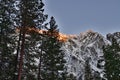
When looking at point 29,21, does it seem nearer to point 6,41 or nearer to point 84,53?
point 6,41

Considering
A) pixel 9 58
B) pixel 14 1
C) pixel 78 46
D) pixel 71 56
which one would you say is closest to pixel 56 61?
pixel 9 58

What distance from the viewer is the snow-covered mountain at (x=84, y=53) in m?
91.6

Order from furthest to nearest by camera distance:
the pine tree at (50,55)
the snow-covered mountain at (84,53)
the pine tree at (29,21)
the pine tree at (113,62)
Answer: the snow-covered mountain at (84,53), the pine tree at (113,62), the pine tree at (50,55), the pine tree at (29,21)

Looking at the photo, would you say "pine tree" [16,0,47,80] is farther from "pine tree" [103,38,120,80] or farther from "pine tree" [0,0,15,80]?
"pine tree" [103,38,120,80]

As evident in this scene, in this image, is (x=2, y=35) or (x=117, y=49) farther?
(x=117, y=49)

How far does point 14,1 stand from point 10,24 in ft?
9.10

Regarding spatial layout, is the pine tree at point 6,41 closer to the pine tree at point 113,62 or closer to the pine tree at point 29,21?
the pine tree at point 29,21

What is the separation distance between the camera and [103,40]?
393 feet

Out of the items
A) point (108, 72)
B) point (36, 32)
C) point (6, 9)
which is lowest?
point (108, 72)

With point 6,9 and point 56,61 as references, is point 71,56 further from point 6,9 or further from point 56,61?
point 6,9

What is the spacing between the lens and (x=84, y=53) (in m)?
107

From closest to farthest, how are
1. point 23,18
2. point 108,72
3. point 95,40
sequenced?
point 23,18, point 108,72, point 95,40

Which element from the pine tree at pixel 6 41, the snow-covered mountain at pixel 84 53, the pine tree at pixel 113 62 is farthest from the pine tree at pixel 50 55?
the snow-covered mountain at pixel 84 53

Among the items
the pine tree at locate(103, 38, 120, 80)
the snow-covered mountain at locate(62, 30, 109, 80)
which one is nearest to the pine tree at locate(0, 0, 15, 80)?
the pine tree at locate(103, 38, 120, 80)
